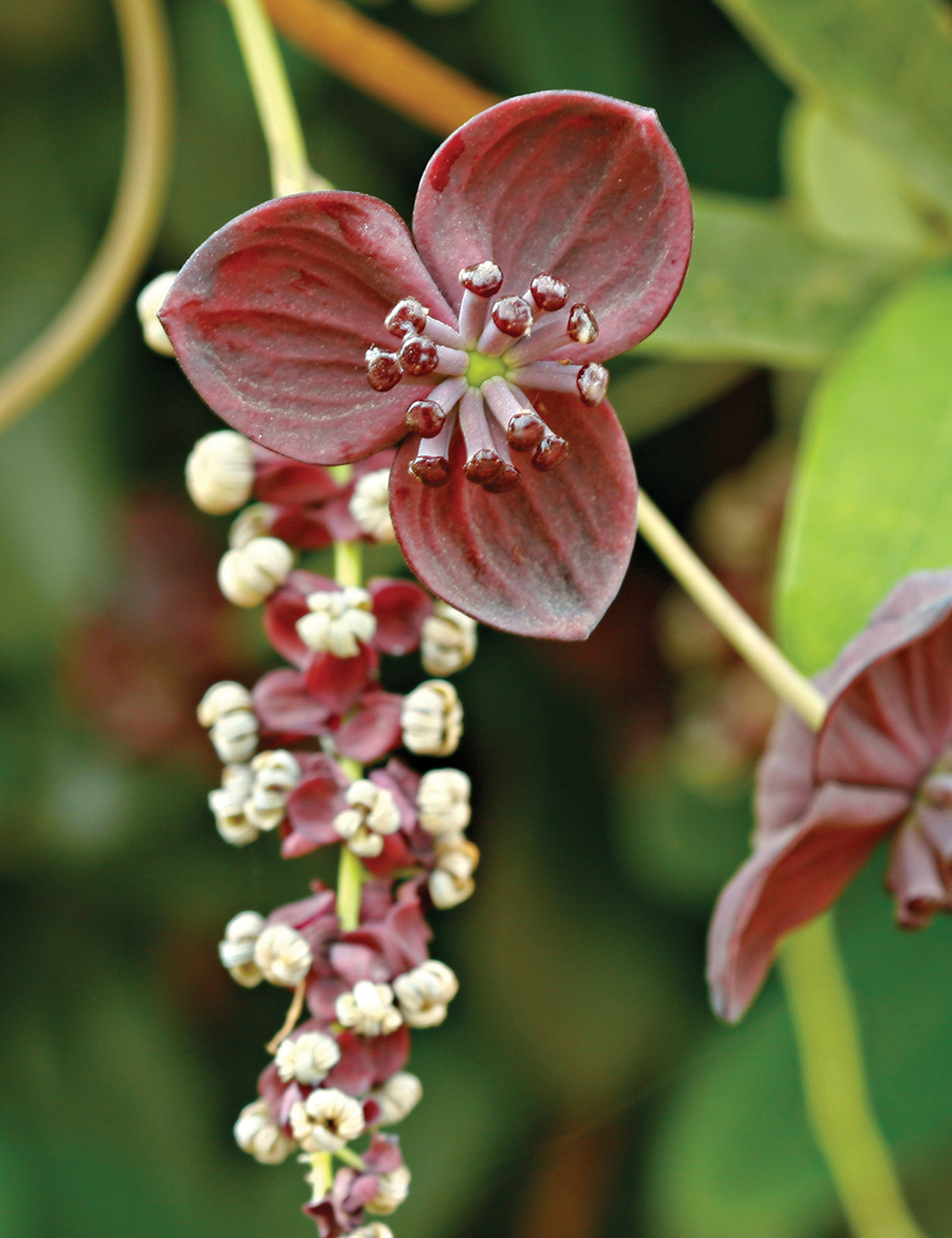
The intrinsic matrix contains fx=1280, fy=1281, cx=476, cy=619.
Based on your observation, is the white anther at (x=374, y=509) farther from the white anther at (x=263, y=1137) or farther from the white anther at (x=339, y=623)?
the white anther at (x=263, y=1137)

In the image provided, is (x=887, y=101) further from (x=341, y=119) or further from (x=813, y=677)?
(x=341, y=119)

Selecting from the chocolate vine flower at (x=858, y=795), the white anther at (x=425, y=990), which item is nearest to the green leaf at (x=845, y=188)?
the chocolate vine flower at (x=858, y=795)

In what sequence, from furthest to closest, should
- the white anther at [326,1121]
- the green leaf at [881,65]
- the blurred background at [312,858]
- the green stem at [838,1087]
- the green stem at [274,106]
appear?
the blurred background at [312,858] → the green stem at [838,1087] → the green leaf at [881,65] → the green stem at [274,106] → the white anther at [326,1121]

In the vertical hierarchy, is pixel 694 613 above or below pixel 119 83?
below

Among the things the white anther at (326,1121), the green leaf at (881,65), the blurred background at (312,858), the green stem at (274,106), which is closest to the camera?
the white anther at (326,1121)

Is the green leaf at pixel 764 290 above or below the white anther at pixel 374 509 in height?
below

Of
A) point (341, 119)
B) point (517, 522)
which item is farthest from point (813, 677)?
point (341, 119)

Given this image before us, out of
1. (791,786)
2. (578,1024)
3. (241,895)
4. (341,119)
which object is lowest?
(578,1024)
